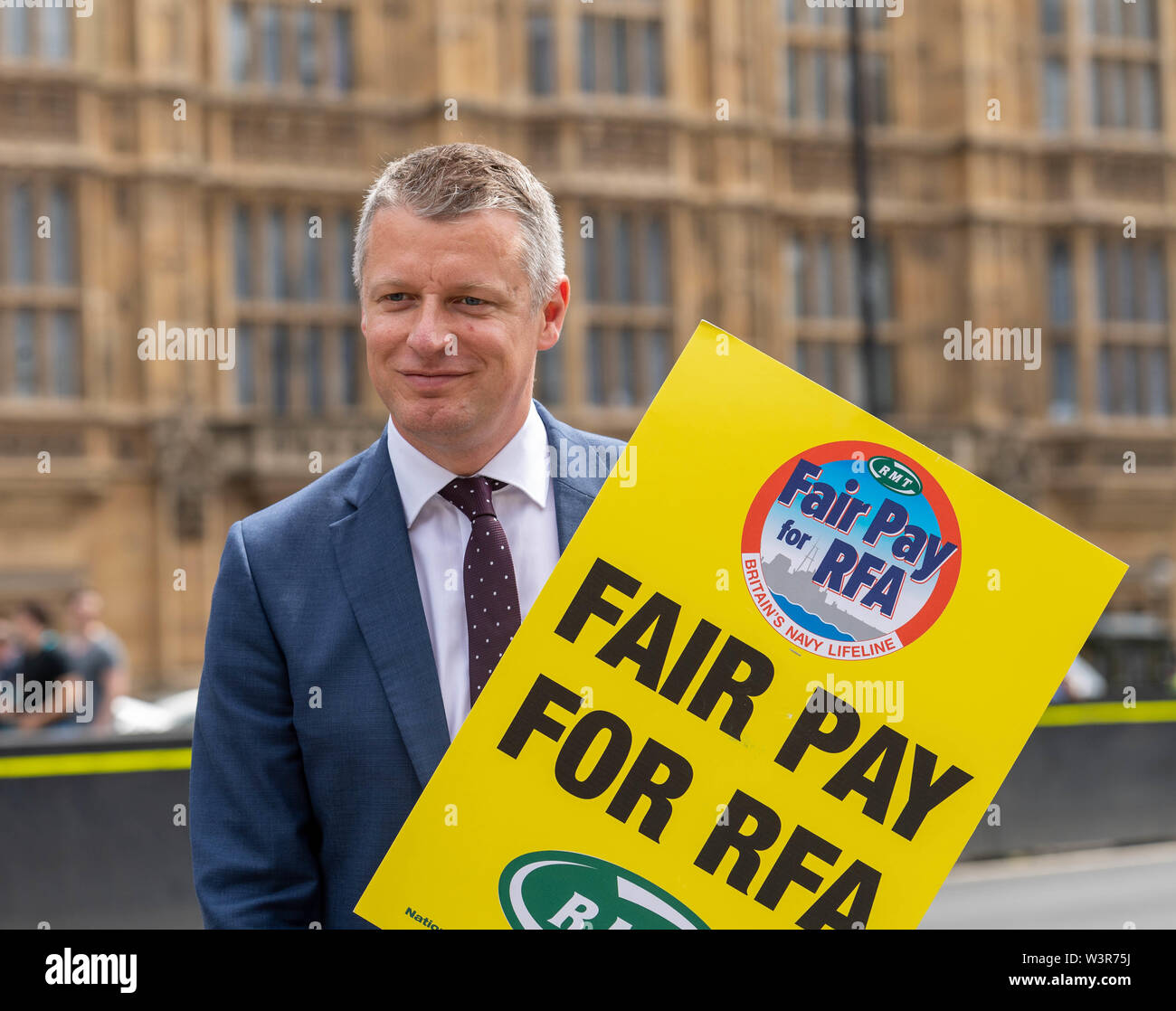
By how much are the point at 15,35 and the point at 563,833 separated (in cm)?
2124

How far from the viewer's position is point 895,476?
198 centimetres

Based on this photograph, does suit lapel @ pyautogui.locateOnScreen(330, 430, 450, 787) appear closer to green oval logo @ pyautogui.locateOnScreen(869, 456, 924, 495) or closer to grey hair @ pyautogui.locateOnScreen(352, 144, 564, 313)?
grey hair @ pyautogui.locateOnScreen(352, 144, 564, 313)

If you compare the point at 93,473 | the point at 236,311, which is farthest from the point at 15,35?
the point at 93,473

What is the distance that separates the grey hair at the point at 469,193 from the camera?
6.25ft

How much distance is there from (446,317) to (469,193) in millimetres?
150

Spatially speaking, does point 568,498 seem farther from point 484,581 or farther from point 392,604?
point 392,604

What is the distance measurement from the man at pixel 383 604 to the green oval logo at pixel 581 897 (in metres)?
0.18

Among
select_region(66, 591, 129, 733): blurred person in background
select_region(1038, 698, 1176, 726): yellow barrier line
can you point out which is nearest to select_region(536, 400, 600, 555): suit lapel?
select_region(66, 591, 129, 733): blurred person in background

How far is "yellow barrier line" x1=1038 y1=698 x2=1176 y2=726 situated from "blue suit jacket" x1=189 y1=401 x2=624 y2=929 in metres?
9.73

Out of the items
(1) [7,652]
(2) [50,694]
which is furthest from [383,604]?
(1) [7,652]

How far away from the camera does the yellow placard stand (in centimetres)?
191

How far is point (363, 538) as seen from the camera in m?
2.08

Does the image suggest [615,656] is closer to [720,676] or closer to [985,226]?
Answer: [720,676]

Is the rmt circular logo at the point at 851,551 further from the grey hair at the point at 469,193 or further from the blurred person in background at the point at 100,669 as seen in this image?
the blurred person in background at the point at 100,669
